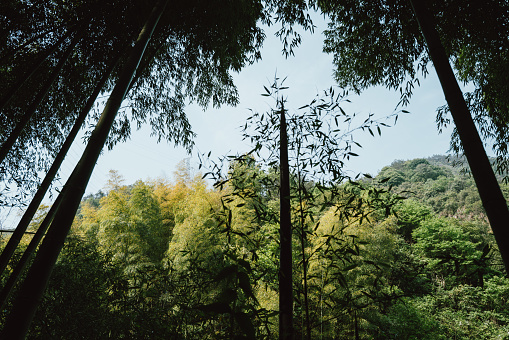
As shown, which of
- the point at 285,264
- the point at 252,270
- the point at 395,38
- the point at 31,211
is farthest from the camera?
the point at 395,38

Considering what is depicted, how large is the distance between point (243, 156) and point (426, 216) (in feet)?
69.0

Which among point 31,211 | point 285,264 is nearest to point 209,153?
point 285,264

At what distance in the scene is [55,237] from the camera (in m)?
0.88

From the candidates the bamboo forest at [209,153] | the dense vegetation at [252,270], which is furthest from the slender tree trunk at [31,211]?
the dense vegetation at [252,270]

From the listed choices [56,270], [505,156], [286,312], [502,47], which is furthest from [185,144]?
[505,156]

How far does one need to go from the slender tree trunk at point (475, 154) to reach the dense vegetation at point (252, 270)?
0.05 m

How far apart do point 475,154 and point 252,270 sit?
936 millimetres

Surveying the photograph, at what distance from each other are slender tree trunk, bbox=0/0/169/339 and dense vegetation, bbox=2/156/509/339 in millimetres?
577

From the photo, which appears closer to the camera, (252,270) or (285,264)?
(252,270)

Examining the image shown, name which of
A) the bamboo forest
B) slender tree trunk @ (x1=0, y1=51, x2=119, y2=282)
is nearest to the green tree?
the bamboo forest

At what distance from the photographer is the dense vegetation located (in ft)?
4.01

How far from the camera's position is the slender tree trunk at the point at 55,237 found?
77 centimetres

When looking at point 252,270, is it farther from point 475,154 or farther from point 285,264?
point 475,154

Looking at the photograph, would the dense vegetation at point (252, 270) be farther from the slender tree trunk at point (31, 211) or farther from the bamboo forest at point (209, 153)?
the slender tree trunk at point (31, 211)
